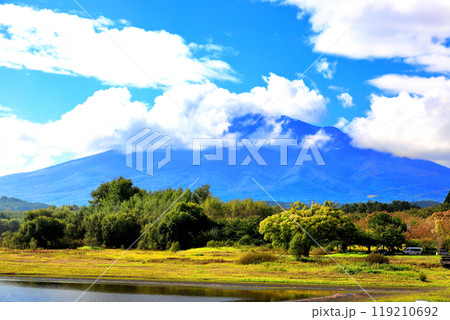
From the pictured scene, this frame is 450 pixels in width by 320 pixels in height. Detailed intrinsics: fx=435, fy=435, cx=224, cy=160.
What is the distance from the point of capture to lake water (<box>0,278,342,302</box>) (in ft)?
81.8

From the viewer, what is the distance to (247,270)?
3816cm

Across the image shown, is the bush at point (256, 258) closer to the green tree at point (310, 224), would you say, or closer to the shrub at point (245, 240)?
the green tree at point (310, 224)

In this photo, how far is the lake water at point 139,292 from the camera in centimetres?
2492

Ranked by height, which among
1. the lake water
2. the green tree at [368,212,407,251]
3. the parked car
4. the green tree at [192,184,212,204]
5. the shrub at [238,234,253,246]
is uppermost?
the green tree at [192,184,212,204]

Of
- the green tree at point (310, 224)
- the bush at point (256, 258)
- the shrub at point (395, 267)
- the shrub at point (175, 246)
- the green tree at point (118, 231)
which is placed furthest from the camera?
the green tree at point (118, 231)

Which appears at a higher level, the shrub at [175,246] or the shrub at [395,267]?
the shrub at [175,246]

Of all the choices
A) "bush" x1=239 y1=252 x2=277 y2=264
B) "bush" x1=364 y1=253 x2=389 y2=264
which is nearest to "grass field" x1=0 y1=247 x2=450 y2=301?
"bush" x1=239 y1=252 x2=277 y2=264

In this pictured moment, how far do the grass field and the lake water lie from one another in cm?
315

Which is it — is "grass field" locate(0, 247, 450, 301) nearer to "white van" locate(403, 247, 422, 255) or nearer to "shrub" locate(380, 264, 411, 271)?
"shrub" locate(380, 264, 411, 271)

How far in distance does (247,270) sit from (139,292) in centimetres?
1338

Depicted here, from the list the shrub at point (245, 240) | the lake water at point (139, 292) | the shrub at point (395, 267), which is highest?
the shrub at point (245, 240)

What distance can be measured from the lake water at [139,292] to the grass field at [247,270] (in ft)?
10.3

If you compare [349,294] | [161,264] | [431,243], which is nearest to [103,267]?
[161,264]

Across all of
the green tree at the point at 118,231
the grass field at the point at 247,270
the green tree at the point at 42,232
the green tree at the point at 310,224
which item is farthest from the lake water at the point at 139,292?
the green tree at the point at 118,231
